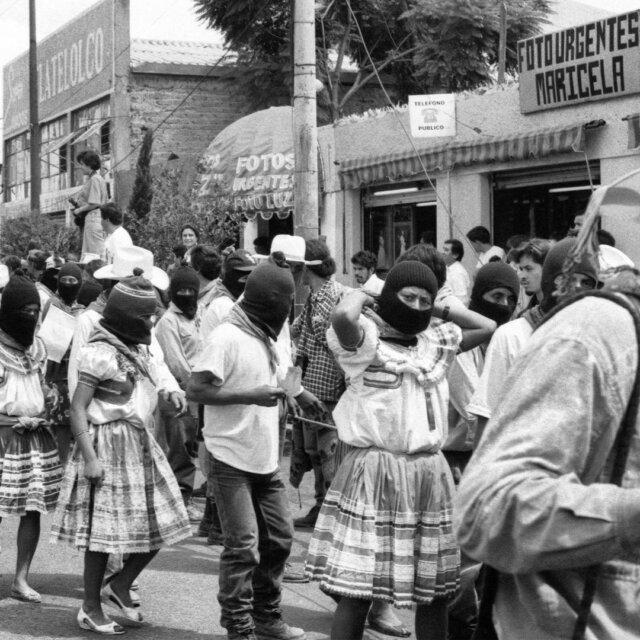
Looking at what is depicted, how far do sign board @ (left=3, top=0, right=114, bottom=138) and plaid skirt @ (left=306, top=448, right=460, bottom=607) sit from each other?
88.8ft

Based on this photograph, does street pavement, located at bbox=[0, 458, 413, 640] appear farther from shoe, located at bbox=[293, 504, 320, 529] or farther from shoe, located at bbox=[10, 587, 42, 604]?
shoe, located at bbox=[293, 504, 320, 529]

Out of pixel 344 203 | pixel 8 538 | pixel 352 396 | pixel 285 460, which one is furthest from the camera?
pixel 344 203

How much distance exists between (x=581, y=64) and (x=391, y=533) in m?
9.38

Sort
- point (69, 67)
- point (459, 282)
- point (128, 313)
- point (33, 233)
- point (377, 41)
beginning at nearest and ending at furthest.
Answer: point (128, 313), point (459, 282), point (33, 233), point (377, 41), point (69, 67)

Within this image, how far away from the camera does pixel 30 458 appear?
20.9 feet

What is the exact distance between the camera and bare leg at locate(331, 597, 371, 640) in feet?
15.3

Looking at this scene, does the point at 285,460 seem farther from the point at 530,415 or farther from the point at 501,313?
the point at 530,415

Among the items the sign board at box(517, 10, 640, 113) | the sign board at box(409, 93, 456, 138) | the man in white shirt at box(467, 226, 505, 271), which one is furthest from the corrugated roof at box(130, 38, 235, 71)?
the man in white shirt at box(467, 226, 505, 271)

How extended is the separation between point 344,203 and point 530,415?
53.5 feet

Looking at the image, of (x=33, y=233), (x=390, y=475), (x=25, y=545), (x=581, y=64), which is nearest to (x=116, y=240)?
(x=25, y=545)

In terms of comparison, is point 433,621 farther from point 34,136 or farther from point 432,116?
point 34,136

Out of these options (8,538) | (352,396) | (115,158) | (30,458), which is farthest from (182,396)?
(115,158)

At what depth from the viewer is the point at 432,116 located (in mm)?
14758

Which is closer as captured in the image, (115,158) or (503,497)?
(503,497)
